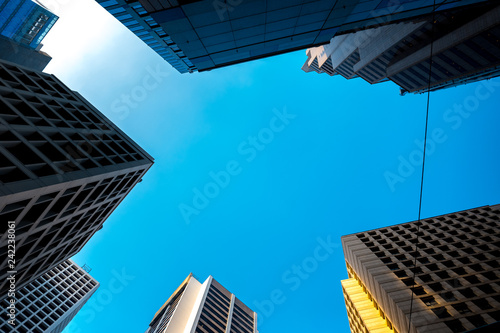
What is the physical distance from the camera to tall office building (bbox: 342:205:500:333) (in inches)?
894

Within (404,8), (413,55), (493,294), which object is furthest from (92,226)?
(413,55)

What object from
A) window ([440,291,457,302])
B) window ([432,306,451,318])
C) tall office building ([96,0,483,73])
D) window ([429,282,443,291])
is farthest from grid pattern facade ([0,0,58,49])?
window ([440,291,457,302])

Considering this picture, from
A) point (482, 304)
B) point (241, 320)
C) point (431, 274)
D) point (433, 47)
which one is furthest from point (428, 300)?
point (241, 320)

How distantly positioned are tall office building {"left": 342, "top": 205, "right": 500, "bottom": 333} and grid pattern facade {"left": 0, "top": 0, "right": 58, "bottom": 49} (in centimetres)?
6531

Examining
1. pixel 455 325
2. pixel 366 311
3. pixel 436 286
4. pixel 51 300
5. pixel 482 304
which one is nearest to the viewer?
pixel 455 325

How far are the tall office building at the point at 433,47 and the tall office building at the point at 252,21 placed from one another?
21.2ft

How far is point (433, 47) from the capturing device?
3750cm

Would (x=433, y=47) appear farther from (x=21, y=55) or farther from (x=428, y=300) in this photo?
(x=21, y=55)

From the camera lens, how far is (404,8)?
18562 millimetres

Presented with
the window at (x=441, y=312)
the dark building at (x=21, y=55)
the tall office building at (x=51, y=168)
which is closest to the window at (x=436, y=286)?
the window at (x=441, y=312)

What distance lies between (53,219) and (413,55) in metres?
55.2

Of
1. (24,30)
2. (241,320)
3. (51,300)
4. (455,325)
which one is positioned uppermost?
(24,30)

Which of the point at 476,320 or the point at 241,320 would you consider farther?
the point at 241,320

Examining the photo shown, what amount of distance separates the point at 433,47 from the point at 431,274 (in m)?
32.0
